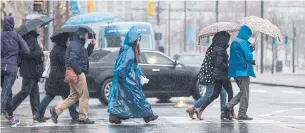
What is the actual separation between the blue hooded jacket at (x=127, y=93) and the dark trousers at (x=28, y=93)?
1.63m

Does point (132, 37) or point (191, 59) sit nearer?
point (132, 37)

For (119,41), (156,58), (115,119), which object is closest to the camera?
(115,119)

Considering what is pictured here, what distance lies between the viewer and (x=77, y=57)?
12430 mm

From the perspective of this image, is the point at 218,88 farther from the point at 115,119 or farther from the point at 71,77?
the point at 71,77

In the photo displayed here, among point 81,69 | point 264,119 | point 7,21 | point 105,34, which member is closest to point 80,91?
point 81,69

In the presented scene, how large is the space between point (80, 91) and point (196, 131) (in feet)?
7.25

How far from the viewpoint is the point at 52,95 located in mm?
13195

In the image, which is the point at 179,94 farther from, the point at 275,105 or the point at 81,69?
the point at 81,69

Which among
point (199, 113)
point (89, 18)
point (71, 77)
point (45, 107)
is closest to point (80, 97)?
point (71, 77)

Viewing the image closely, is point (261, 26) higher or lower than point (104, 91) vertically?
higher

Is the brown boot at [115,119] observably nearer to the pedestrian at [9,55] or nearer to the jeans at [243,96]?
the pedestrian at [9,55]

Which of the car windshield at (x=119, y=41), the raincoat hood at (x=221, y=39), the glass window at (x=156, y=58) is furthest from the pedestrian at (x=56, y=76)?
the car windshield at (x=119, y=41)

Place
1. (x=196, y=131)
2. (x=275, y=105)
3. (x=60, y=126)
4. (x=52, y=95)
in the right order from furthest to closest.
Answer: (x=275, y=105) → (x=52, y=95) → (x=60, y=126) → (x=196, y=131)

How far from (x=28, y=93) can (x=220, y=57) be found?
10.8 feet
